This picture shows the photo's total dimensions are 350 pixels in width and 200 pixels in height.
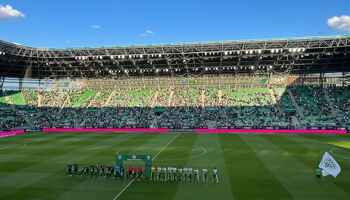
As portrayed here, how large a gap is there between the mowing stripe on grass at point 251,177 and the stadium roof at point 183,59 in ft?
107

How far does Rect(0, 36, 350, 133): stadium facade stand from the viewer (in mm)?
68312

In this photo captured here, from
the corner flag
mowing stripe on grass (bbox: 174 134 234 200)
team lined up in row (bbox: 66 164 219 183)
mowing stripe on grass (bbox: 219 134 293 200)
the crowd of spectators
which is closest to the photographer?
mowing stripe on grass (bbox: 174 134 234 200)

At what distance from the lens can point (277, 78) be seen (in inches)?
3233

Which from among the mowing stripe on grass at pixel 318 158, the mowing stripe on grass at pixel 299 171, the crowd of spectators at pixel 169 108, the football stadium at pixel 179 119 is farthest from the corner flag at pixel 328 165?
the crowd of spectators at pixel 169 108

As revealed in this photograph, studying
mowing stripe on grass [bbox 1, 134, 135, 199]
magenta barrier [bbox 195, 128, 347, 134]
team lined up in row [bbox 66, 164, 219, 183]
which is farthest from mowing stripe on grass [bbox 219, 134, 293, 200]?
magenta barrier [bbox 195, 128, 347, 134]

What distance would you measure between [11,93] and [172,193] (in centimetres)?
7459

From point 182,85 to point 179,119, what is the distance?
15.7 m

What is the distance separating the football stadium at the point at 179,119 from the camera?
2534 centimetres

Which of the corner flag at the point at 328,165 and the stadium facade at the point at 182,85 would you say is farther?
the stadium facade at the point at 182,85

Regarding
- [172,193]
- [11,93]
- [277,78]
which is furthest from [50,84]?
[172,193]

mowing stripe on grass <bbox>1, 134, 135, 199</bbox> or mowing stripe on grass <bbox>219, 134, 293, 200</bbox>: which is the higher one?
mowing stripe on grass <bbox>219, 134, 293, 200</bbox>

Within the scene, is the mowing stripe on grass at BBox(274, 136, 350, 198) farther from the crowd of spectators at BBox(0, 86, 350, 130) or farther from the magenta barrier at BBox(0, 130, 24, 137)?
the magenta barrier at BBox(0, 130, 24, 137)

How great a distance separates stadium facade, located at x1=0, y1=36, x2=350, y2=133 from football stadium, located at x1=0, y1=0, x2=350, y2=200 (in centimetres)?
26

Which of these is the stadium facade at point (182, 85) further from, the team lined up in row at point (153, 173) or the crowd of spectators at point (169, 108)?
the team lined up in row at point (153, 173)
